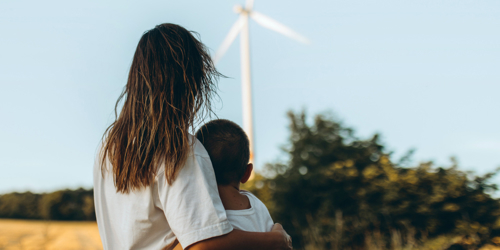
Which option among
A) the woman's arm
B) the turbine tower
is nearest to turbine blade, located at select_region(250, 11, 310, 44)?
the turbine tower

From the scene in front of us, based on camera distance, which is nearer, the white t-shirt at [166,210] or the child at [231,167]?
the white t-shirt at [166,210]

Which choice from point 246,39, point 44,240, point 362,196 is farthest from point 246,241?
point 246,39

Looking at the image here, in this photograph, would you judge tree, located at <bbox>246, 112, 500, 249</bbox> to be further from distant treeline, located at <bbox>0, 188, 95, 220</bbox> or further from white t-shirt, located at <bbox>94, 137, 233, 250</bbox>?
distant treeline, located at <bbox>0, 188, 95, 220</bbox>

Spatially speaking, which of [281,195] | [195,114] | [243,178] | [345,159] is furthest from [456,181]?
[195,114]

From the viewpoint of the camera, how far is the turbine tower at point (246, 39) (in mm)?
11609

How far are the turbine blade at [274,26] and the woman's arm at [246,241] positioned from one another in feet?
38.0

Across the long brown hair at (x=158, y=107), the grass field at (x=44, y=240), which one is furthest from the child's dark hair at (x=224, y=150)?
the grass field at (x=44, y=240)

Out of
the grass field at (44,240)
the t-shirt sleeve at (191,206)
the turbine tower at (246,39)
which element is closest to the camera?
the t-shirt sleeve at (191,206)

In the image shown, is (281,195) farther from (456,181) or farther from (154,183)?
(154,183)

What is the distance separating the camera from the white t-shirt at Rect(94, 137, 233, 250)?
4.77ft

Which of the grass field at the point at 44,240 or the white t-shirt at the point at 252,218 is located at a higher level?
the white t-shirt at the point at 252,218

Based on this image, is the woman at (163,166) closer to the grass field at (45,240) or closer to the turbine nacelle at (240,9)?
the grass field at (45,240)

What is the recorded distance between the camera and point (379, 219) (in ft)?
24.5

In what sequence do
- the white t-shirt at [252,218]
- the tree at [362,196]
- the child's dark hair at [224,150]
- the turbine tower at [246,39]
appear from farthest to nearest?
the turbine tower at [246,39] → the tree at [362,196] → the child's dark hair at [224,150] → the white t-shirt at [252,218]
